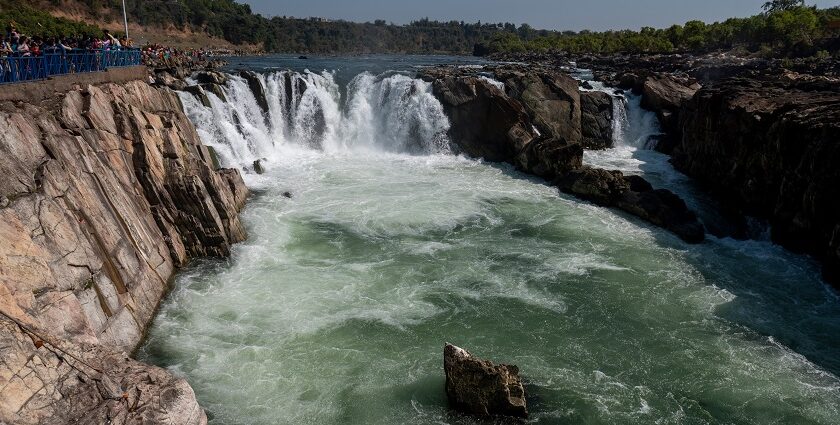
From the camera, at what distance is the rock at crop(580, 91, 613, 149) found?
33.2 metres

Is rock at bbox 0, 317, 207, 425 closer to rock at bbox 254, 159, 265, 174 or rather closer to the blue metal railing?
the blue metal railing

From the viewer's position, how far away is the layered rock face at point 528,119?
85.3 ft

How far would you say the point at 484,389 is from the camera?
958 centimetres

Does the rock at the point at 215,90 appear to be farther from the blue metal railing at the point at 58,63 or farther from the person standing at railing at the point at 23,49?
the person standing at railing at the point at 23,49

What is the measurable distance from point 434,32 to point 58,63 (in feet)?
598

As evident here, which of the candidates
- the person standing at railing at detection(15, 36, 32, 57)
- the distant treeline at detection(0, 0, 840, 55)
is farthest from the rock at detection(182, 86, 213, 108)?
the distant treeline at detection(0, 0, 840, 55)

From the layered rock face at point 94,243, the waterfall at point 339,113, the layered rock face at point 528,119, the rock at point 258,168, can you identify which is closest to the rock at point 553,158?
the layered rock face at point 528,119

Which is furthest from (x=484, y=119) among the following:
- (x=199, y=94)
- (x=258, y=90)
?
(x=199, y=94)

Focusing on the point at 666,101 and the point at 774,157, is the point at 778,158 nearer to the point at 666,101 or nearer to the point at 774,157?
the point at 774,157

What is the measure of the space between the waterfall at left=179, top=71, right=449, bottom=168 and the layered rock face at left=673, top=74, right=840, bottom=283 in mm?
14046

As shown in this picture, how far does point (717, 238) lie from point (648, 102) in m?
17.8

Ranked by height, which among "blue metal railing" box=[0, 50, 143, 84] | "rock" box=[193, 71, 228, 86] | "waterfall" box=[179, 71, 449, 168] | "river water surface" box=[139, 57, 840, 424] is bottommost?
"river water surface" box=[139, 57, 840, 424]

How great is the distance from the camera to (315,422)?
31.2 ft

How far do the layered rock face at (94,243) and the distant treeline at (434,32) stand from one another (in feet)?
189
